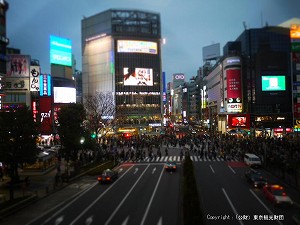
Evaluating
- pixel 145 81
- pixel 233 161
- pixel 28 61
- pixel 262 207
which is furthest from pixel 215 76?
pixel 262 207

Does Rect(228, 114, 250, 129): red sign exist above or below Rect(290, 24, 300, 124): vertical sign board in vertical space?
below

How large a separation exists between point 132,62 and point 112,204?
303ft

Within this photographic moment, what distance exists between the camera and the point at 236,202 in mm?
20406

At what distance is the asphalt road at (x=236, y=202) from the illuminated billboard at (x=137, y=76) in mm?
80252

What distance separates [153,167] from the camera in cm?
3616

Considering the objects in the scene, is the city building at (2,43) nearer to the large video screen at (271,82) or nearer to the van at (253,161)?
the van at (253,161)

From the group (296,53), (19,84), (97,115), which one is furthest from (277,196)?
(19,84)

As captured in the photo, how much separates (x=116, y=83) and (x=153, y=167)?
7712cm

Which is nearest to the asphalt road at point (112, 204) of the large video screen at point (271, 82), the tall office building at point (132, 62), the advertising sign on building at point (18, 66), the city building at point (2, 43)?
the city building at point (2, 43)

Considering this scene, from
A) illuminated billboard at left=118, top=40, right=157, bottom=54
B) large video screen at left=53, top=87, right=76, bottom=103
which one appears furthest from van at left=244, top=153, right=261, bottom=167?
illuminated billboard at left=118, top=40, right=157, bottom=54

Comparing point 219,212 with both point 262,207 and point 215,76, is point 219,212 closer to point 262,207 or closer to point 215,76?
point 262,207

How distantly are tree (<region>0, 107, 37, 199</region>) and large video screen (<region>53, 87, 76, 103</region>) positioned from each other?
46.4 meters

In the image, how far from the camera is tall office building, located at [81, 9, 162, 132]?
109562 mm

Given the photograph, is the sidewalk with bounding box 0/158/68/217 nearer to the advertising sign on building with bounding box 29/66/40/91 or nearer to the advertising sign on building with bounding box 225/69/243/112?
the advertising sign on building with bounding box 29/66/40/91
